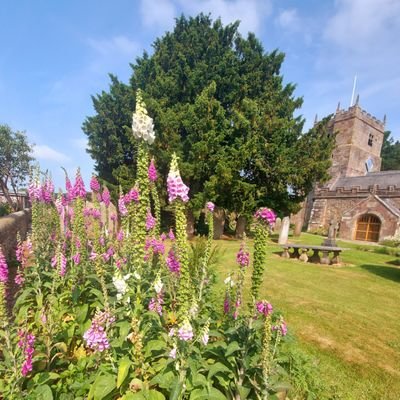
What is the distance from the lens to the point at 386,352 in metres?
4.97

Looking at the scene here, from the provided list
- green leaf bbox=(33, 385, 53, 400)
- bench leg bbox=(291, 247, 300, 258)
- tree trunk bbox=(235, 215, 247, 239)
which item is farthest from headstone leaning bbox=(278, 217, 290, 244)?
green leaf bbox=(33, 385, 53, 400)

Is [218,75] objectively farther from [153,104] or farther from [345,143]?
[345,143]

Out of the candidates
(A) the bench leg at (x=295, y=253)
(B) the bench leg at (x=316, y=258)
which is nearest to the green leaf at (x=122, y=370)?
(B) the bench leg at (x=316, y=258)

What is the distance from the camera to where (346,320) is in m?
6.29

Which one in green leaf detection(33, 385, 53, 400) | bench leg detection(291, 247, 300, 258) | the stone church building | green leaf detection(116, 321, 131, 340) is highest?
the stone church building

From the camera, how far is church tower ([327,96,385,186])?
36875 mm

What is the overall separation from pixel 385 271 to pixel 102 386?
14.2 metres

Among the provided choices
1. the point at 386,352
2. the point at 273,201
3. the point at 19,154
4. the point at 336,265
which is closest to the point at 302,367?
the point at 386,352

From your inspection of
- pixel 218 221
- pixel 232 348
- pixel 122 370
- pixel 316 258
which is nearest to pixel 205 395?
pixel 232 348

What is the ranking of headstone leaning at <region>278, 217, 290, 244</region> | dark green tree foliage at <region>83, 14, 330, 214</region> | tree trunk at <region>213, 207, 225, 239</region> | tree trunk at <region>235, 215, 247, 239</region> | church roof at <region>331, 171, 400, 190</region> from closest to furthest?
dark green tree foliage at <region>83, 14, 330, 214</region> → tree trunk at <region>213, 207, 225, 239</region> → headstone leaning at <region>278, 217, 290, 244</region> → tree trunk at <region>235, 215, 247, 239</region> → church roof at <region>331, 171, 400, 190</region>

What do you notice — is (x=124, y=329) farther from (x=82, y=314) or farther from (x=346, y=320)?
(x=346, y=320)

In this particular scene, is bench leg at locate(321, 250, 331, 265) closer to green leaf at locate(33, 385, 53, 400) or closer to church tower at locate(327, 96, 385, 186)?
green leaf at locate(33, 385, 53, 400)

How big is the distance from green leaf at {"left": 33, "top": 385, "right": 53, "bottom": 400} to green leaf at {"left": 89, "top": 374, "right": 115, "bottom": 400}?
388 mm

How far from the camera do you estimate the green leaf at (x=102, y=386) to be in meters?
2.26
